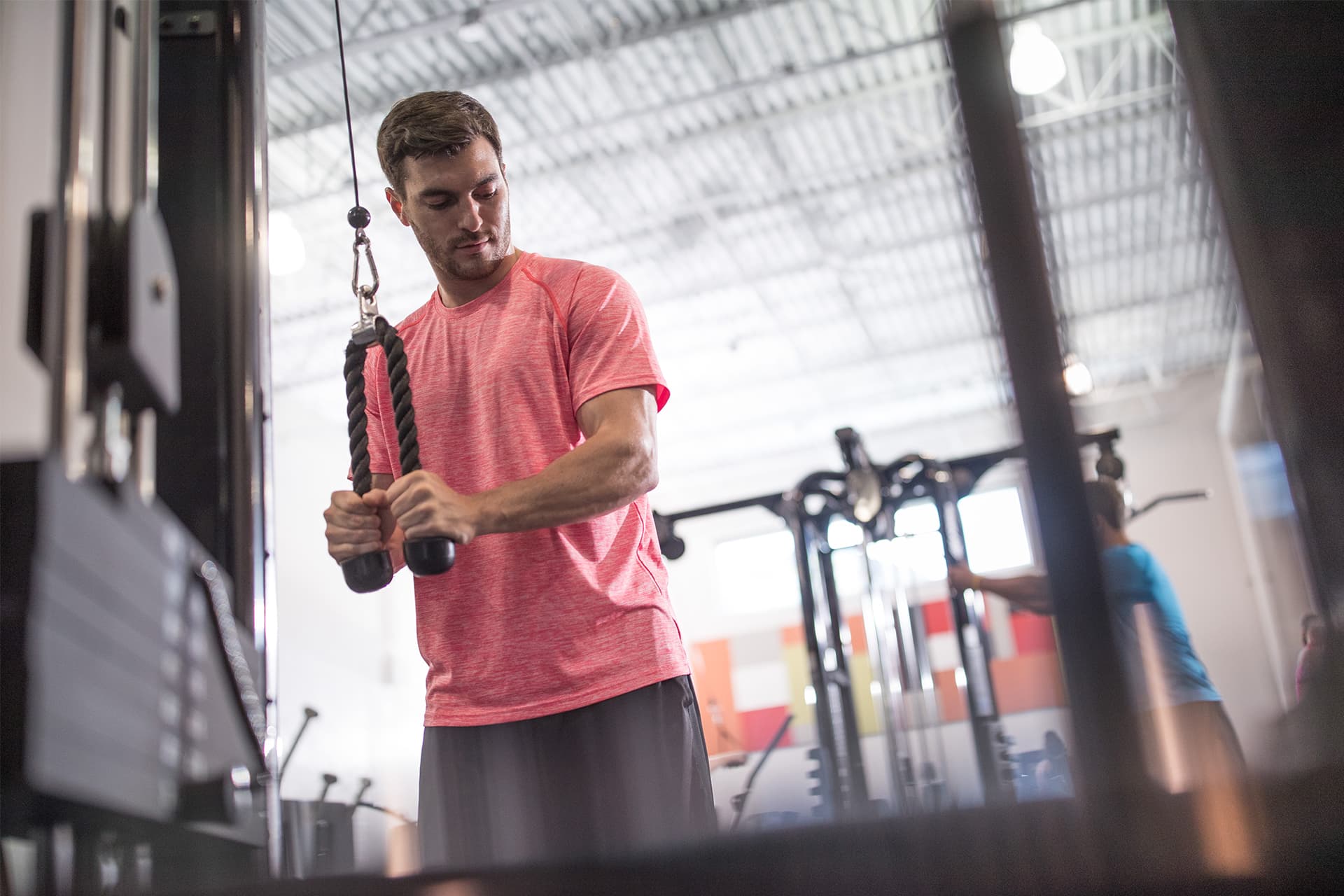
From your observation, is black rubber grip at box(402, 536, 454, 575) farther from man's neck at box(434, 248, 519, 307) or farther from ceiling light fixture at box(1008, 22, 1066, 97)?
ceiling light fixture at box(1008, 22, 1066, 97)

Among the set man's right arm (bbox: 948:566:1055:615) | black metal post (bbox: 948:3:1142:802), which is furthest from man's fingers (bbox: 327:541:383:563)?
black metal post (bbox: 948:3:1142:802)

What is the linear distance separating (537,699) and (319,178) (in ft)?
19.4

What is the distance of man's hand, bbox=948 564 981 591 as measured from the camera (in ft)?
12.1

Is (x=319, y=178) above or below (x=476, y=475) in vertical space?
above

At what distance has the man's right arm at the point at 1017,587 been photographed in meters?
0.35

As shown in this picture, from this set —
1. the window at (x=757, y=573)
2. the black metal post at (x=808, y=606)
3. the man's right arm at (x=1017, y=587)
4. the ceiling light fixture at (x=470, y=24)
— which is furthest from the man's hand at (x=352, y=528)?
the window at (x=757, y=573)

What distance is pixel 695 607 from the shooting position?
12859 millimetres

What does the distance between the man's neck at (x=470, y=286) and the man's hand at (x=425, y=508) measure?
47 cm

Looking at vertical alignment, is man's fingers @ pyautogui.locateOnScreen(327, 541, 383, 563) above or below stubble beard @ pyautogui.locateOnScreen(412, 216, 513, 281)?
below

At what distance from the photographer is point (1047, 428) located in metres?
0.36

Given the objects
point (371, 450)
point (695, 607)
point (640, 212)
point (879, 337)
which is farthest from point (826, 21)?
point (695, 607)

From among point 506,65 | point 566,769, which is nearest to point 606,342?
point 566,769

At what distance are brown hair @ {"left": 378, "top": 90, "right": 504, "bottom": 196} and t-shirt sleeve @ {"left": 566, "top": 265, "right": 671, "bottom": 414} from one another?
0.20m

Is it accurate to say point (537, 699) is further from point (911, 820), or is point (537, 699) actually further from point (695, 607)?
point (695, 607)
